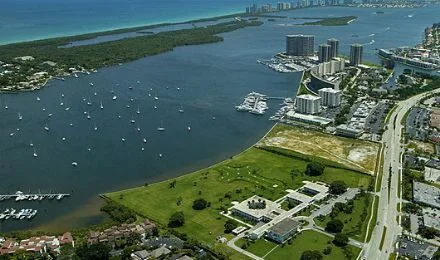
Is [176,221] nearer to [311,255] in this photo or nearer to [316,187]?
[311,255]

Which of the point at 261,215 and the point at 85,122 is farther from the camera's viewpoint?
the point at 85,122

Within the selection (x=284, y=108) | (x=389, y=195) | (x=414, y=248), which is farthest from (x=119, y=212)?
(x=284, y=108)

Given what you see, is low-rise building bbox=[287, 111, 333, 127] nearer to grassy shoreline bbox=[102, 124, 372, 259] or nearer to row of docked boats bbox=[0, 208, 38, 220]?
grassy shoreline bbox=[102, 124, 372, 259]

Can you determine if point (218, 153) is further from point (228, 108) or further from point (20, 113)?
point (20, 113)

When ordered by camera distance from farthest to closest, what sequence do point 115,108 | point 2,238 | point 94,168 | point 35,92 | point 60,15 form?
point 60,15
point 35,92
point 115,108
point 94,168
point 2,238

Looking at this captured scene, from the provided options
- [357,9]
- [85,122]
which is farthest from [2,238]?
[357,9]

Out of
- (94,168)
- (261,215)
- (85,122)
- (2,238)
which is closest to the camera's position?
(2,238)

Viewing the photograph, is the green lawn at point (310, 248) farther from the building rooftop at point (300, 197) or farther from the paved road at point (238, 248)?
the building rooftop at point (300, 197)

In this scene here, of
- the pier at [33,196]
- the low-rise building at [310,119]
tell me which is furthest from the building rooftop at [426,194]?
the pier at [33,196]

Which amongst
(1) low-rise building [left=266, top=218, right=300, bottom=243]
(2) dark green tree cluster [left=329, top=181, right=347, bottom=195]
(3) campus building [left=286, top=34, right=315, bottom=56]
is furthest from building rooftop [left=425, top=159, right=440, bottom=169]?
(3) campus building [left=286, top=34, right=315, bottom=56]
